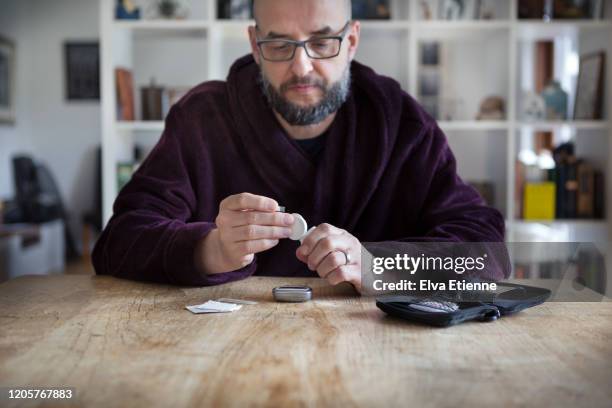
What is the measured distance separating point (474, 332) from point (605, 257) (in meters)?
0.37

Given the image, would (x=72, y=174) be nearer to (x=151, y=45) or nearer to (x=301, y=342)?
(x=151, y=45)

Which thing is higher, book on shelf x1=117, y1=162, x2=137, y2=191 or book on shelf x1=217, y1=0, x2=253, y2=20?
book on shelf x1=217, y1=0, x2=253, y2=20

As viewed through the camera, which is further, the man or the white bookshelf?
the white bookshelf

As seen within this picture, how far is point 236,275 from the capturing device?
1.46 meters

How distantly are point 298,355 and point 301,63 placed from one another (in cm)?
96

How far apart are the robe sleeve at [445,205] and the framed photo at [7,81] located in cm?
612

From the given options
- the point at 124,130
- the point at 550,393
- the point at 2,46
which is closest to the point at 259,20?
the point at 550,393

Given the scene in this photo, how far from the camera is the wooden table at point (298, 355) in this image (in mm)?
713

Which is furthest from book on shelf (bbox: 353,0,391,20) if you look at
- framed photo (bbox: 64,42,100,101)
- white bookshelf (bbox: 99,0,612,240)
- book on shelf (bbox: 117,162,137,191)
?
framed photo (bbox: 64,42,100,101)

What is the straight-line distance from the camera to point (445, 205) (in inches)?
68.2

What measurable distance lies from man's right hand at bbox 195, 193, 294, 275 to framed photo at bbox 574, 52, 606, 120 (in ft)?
9.33

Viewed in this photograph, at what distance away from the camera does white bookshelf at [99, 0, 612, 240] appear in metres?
3.53

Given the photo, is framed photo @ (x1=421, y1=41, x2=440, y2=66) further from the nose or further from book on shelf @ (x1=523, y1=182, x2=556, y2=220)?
the nose

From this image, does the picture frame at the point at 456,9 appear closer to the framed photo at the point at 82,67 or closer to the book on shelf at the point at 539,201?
the book on shelf at the point at 539,201
